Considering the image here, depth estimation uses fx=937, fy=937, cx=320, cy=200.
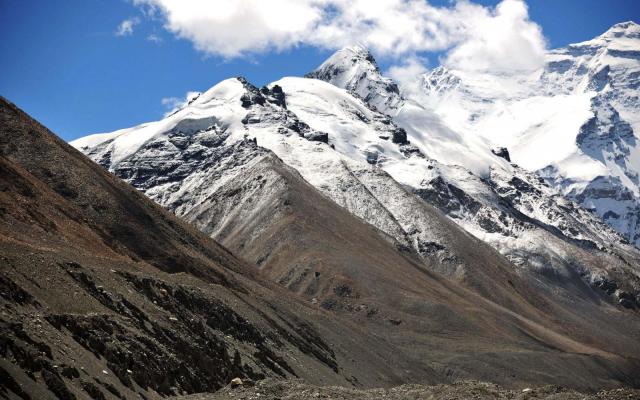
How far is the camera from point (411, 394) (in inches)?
2707

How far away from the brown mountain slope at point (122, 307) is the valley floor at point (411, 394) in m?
5.95

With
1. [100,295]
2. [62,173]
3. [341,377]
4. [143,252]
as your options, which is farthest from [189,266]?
[100,295]

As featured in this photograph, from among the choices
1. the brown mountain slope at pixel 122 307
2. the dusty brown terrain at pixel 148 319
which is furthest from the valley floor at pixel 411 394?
the brown mountain slope at pixel 122 307

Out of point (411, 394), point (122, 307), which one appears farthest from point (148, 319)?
point (411, 394)

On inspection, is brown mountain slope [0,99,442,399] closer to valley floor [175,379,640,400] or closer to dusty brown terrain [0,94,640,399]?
dusty brown terrain [0,94,640,399]

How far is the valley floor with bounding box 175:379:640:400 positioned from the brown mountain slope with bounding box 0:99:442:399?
5.95m

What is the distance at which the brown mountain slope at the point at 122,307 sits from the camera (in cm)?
5678

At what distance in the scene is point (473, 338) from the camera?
196 meters

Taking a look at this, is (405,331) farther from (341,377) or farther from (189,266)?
(341,377)

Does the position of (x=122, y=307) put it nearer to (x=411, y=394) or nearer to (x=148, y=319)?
(x=148, y=319)

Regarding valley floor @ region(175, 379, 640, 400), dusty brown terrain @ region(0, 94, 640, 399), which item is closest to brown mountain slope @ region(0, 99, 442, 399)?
dusty brown terrain @ region(0, 94, 640, 399)

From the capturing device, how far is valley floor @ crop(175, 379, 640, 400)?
60.2 meters

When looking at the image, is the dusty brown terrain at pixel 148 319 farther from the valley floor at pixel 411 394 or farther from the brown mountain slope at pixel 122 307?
the valley floor at pixel 411 394

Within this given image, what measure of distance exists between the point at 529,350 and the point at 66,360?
157 metres
